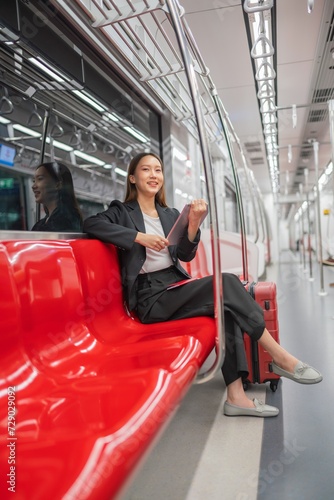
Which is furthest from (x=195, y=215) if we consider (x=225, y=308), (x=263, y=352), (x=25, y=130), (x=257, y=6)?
(x=257, y=6)

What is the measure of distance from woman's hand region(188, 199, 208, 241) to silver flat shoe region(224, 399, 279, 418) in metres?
0.89

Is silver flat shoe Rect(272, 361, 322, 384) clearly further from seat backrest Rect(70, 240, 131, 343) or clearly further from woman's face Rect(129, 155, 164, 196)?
woman's face Rect(129, 155, 164, 196)

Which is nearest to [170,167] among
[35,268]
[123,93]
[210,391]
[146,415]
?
[123,93]

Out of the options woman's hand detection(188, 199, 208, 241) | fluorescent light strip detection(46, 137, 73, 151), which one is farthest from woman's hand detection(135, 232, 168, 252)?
fluorescent light strip detection(46, 137, 73, 151)

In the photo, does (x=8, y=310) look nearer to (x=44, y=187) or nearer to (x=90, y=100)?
(x=44, y=187)

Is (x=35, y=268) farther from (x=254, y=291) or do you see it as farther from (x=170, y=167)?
(x=170, y=167)

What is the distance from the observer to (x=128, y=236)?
218 centimetres

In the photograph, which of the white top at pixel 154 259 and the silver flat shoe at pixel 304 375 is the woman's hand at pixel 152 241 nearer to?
the white top at pixel 154 259

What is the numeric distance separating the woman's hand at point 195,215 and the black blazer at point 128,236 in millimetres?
49

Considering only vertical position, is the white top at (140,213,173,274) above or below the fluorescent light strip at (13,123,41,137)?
below

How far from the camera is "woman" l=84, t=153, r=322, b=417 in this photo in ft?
7.06

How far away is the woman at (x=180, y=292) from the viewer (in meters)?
2.15

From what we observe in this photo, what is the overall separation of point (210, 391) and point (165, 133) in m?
4.06

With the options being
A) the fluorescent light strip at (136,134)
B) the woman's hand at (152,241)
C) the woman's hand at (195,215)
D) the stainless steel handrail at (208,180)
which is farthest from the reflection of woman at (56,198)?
the fluorescent light strip at (136,134)
